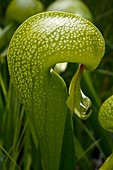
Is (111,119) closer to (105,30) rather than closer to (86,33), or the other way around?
(86,33)

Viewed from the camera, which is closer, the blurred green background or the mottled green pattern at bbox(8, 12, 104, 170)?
the mottled green pattern at bbox(8, 12, 104, 170)

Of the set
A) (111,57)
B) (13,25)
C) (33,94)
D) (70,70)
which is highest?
(33,94)

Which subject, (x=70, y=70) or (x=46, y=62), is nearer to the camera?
(x=46, y=62)

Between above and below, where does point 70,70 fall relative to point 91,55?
below

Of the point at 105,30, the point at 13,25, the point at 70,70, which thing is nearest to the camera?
A: the point at 13,25

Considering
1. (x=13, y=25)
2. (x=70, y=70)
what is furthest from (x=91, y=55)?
(x=70, y=70)

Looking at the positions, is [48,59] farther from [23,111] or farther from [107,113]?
[23,111]
